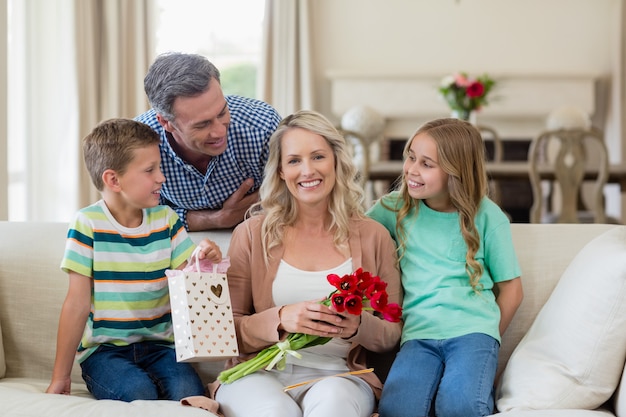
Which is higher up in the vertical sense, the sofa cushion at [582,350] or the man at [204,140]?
the man at [204,140]

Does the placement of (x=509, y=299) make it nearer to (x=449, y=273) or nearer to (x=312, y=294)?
(x=449, y=273)

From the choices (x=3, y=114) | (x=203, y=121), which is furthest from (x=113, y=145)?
(x=3, y=114)


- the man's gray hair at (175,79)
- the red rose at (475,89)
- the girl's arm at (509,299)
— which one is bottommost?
the girl's arm at (509,299)

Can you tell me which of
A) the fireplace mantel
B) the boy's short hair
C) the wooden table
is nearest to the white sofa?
the boy's short hair

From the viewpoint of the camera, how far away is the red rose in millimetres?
5137

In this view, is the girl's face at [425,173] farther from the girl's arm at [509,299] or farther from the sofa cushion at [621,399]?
the sofa cushion at [621,399]

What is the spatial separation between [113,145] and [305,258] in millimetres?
583

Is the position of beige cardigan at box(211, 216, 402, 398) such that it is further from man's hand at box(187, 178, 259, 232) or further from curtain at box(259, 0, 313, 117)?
curtain at box(259, 0, 313, 117)

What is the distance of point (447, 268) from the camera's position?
86.7 inches

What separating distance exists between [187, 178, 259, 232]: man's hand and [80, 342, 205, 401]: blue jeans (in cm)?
45

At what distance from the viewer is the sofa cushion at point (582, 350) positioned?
1.91 metres

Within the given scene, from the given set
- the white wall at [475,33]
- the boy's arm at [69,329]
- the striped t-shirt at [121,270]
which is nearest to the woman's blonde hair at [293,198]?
the striped t-shirt at [121,270]

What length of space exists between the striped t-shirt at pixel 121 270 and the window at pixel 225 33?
192 inches

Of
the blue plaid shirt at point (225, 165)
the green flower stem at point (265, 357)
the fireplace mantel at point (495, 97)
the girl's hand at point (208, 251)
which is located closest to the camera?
the green flower stem at point (265, 357)
